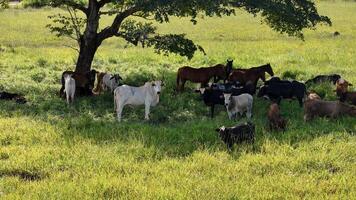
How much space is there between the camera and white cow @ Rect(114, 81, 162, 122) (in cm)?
1461

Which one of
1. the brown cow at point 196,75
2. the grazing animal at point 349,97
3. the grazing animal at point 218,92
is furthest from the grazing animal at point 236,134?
the brown cow at point 196,75

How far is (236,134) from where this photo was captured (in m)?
10.9

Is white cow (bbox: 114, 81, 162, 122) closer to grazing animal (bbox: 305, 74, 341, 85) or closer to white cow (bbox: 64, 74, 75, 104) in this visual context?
white cow (bbox: 64, 74, 75, 104)

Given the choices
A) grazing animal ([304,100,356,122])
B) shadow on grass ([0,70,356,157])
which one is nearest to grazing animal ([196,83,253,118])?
shadow on grass ([0,70,356,157])

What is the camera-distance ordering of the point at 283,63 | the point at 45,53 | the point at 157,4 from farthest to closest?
the point at 45,53
the point at 283,63
the point at 157,4

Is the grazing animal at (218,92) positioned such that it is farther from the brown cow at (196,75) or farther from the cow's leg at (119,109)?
the cow's leg at (119,109)

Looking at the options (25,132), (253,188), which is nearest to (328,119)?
(253,188)

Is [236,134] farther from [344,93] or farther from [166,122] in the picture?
[344,93]

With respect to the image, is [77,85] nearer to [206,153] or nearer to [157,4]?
[157,4]

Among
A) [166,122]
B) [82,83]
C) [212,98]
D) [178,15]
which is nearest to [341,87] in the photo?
[212,98]

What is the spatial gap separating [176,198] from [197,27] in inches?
1522

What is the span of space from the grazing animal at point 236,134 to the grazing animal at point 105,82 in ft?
23.5

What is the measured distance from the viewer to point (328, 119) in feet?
43.3

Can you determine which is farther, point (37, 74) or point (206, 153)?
point (37, 74)
